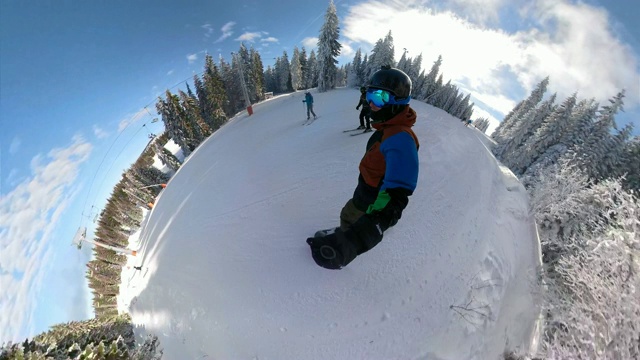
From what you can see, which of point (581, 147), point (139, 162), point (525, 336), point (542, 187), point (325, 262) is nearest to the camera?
point (325, 262)

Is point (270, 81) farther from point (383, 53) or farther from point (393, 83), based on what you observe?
point (393, 83)

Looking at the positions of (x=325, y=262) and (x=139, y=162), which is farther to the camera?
(x=139, y=162)

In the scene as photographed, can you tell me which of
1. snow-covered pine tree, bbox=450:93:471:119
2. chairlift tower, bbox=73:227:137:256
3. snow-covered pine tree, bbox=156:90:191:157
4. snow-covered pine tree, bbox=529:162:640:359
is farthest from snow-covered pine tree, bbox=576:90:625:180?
snow-covered pine tree, bbox=156:90:191:157

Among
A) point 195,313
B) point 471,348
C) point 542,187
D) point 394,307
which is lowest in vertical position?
point 542,187

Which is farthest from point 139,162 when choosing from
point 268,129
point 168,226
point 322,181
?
point 322,181

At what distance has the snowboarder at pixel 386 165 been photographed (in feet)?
12.3

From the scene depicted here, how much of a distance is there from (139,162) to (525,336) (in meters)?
40.5

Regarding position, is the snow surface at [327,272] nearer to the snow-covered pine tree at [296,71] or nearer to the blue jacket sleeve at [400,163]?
the blue jacket sleeve at [400,163]

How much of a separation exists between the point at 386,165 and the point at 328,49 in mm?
33128

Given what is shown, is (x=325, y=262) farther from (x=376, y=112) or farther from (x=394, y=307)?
(x=376, y=112)

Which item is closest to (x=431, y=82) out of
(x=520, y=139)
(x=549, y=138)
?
(x=520, y=139)

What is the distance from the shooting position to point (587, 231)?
1420 cm

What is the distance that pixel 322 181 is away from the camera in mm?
10242

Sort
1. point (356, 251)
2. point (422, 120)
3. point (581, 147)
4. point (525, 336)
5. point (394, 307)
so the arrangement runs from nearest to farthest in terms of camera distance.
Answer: point (356, 251) < point (394, 307) < point (525, 336) < point (422, 120) < point (581, 147)
